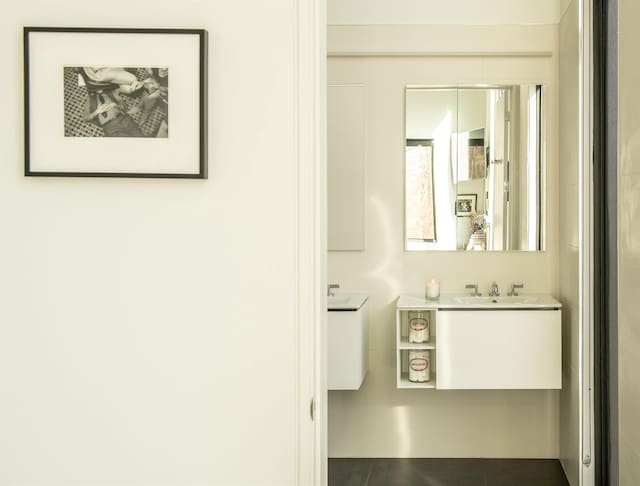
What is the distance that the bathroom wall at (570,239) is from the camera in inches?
116

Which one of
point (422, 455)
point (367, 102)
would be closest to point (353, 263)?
point (367, 102)

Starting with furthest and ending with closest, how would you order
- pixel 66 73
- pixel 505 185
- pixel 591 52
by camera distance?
pixel 505 185 → pixel 591 52 → pixel 66 73

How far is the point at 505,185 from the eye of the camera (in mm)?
3455

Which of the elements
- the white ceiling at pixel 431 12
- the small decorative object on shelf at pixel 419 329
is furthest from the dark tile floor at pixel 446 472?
the white ceiling at pixel 431 12

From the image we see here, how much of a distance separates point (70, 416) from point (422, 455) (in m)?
2.56

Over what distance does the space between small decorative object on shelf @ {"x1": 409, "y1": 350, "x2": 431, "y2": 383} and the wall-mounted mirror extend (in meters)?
0.59

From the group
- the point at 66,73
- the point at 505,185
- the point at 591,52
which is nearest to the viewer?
the point at 66,73

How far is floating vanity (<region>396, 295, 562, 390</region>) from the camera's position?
312 cm

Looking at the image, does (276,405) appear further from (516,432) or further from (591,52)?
(516,432)

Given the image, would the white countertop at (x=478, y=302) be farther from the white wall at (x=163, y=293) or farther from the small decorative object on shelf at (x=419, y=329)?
Result: the white wall at (x=163, y=293)

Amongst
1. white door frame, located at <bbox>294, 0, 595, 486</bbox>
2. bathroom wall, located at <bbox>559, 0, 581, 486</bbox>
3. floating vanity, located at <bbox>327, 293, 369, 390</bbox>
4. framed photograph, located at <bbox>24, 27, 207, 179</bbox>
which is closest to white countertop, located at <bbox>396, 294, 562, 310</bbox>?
bathroom wall, located at <bbox>559, 0, 581, 486</bbox>

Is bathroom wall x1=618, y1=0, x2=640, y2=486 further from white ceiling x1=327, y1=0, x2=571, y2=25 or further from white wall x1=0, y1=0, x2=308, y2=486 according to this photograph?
white ceiling x1=327, y1=0, x2=571, y2=25

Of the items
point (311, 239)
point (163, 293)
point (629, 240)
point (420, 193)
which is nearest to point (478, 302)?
point (420, 193)

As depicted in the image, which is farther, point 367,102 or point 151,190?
point 367,102
